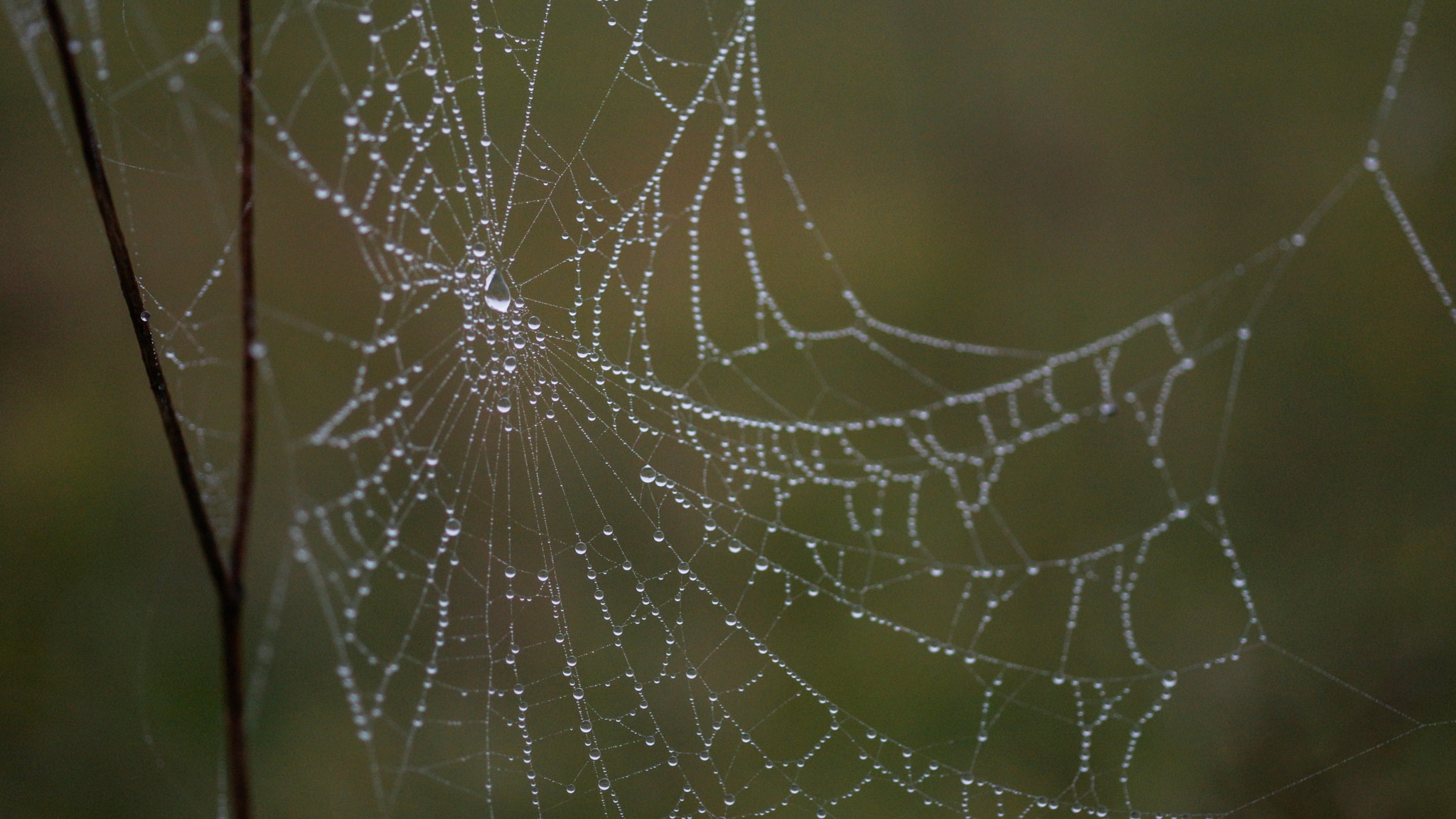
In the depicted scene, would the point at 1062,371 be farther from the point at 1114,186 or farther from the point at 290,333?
the point at 290,333

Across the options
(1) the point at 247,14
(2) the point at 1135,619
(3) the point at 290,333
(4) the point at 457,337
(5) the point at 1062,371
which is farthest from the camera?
(3) the point at 290,333

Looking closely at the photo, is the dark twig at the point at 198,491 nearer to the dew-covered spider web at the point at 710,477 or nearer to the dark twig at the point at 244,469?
the dark twig at the point at 244,469

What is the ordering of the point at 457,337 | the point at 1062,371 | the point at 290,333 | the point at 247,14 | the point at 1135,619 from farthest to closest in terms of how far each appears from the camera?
1. the point at 290,333
2. the point at 1062,371
3. the point at 1135,619
4. the point at 457,337
5. the point at 247,14

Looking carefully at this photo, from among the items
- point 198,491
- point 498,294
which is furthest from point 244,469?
point 498,294

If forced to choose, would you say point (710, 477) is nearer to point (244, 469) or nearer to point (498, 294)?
point (498, 294)

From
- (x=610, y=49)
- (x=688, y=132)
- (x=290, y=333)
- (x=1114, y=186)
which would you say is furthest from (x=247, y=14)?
(x=1114, y=186)

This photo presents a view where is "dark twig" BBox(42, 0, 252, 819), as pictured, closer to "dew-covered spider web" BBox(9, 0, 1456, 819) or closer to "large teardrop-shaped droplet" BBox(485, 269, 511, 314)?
"large teardrop-shaped droplet" BBox(485, 269, 511, 314)
